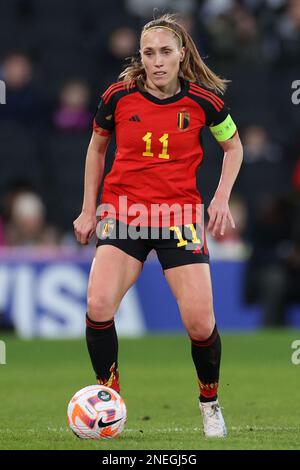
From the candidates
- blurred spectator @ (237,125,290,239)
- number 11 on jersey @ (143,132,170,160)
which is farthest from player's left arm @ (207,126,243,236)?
blurred spectator @ (237,125,290,239)

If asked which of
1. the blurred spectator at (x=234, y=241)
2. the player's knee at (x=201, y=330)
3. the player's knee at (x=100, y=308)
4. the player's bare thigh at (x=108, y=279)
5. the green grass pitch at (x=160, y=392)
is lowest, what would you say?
the green grass pitch at (x=160, y=392)

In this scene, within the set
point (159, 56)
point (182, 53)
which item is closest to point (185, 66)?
point (182, 53)

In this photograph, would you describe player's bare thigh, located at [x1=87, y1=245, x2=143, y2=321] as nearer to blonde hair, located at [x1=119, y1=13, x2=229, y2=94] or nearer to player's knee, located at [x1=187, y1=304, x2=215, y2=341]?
player's knee, located at [x1=187, y1=304, x2=215, y2=341]

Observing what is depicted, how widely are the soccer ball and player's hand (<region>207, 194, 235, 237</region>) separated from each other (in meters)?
1.10

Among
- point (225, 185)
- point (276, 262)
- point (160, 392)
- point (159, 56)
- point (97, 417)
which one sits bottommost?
point (160, 392)

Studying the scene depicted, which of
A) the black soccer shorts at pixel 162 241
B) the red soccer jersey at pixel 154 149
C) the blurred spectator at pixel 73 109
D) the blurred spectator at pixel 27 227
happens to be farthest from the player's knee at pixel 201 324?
the blurred spectator at pixel 73 109

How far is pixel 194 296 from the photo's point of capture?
6.84m

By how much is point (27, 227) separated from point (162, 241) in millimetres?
8208

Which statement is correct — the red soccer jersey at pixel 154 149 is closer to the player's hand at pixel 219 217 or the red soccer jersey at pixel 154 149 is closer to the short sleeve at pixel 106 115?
the short sleeve at pixel 106 115

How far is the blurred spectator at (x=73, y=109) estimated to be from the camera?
16906mm

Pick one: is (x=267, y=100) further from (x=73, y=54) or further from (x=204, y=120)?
(x=204, y=120)

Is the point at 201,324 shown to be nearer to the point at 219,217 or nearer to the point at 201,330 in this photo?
the point at 201,330

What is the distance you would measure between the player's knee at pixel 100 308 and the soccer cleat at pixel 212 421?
76 centimetres

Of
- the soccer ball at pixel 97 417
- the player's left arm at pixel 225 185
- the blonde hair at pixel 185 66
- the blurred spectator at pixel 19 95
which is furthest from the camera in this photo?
the blurred spectator at pixel 19 95
